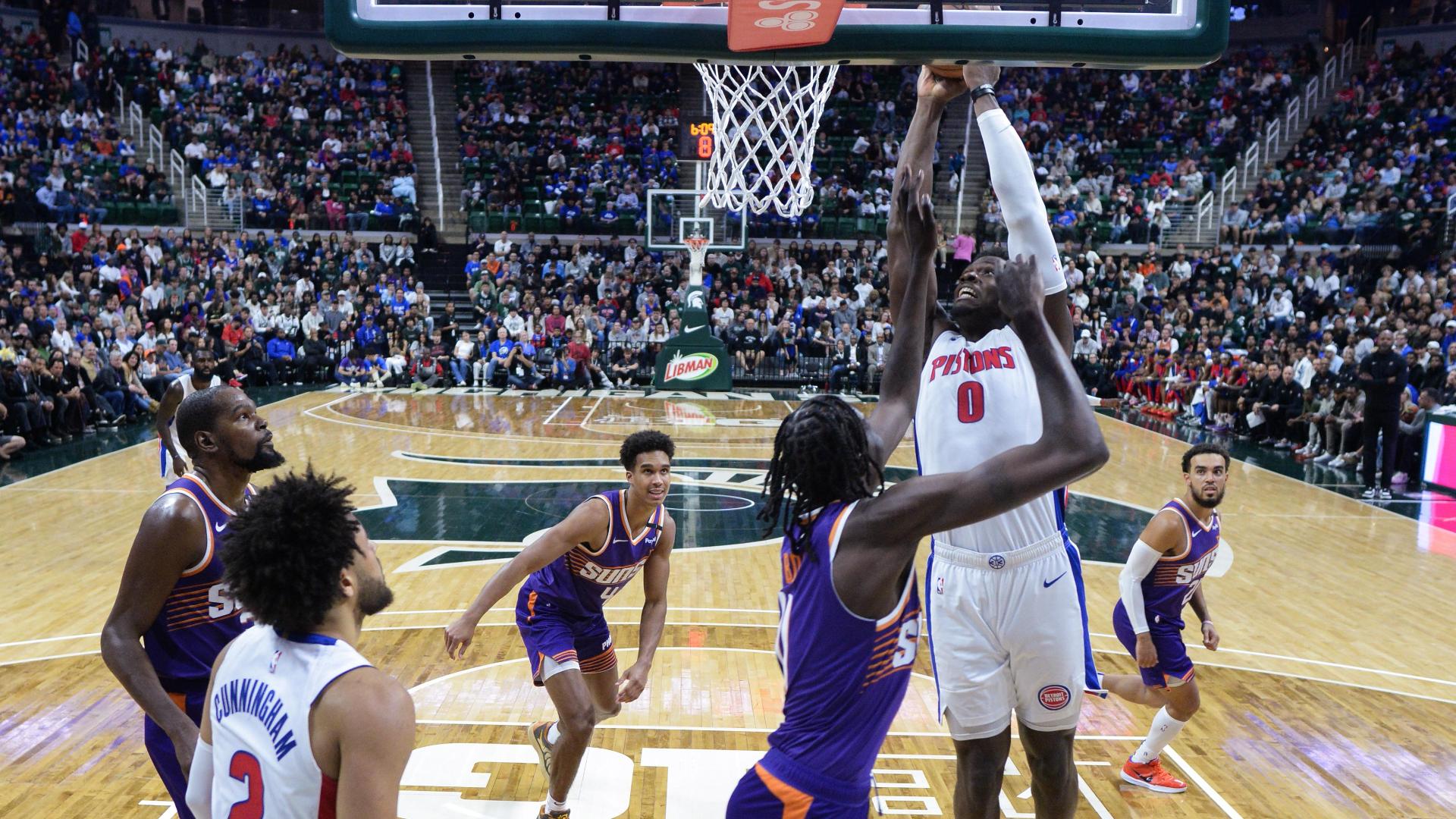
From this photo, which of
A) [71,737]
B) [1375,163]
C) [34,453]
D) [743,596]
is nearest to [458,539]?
[743,596]

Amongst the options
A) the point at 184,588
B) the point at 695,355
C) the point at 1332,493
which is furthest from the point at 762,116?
the point at 184,588

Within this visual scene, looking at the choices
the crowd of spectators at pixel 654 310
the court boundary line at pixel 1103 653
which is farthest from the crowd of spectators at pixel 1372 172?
the court boundary line at pixel 1103 653

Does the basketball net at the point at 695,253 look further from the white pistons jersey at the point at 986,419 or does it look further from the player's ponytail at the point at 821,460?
the player's ponytail at the point at 821,460

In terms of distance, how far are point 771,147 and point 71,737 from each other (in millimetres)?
6829

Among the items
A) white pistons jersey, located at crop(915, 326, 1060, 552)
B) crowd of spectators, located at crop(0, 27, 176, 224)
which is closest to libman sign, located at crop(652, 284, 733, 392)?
crowd of spectators, located at crop(0, 27, 176, 224)

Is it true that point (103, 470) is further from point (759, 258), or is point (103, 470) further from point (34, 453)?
point (759, 258)

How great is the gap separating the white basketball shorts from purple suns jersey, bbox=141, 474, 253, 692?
6.97 ft

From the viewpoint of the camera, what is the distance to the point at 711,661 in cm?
676

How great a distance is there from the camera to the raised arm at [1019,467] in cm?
226

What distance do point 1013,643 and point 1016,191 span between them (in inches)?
52.0

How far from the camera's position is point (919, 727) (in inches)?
227

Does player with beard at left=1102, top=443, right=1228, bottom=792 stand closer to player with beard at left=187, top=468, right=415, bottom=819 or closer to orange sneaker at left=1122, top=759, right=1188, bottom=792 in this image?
orange sneaker at left=1122, top=759, right=1188, bottom=792

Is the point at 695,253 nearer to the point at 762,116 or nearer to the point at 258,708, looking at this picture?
the point at 762,116

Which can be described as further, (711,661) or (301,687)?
(711,661)
